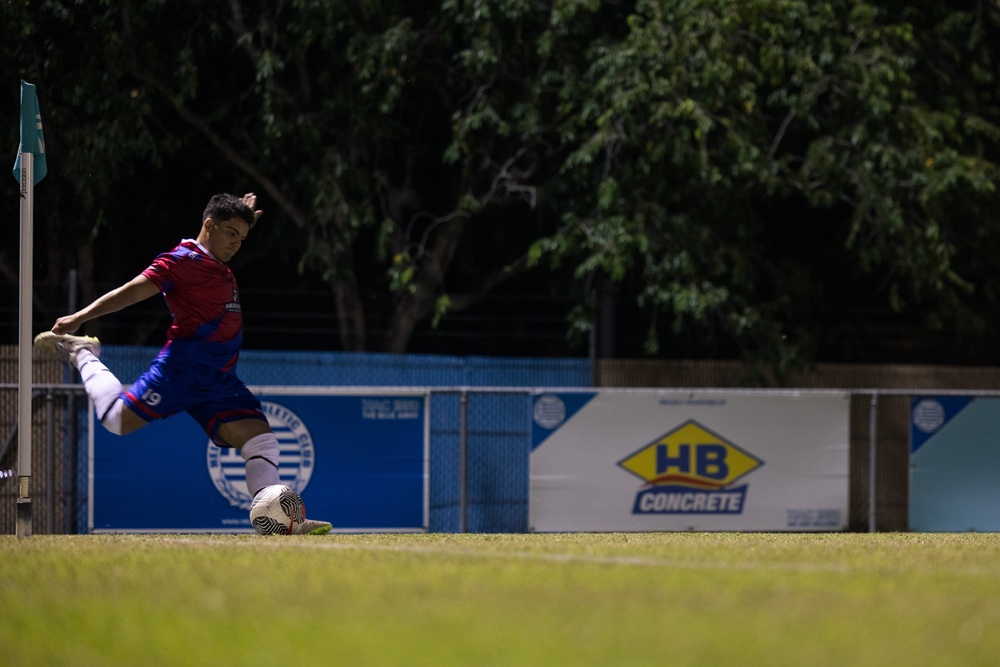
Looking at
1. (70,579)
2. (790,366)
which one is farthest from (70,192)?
(70,579)

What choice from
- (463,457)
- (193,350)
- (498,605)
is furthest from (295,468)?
(498,605)

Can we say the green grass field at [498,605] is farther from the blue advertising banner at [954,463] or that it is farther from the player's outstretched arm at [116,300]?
the blue advertising banner at [954,463]

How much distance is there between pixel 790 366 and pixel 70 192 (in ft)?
27.4

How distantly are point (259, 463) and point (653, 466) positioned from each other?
19.5 feet

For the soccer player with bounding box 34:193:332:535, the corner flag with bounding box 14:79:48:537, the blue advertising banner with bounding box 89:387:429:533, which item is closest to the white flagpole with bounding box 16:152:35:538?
the corner flag with bounding box 14:79:48:537

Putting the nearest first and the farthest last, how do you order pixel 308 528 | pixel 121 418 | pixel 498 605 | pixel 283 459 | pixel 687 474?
pixel 498 605 → pixel 121 418 → pixel 308 528 → pixel 283 459 → pixel 687 474

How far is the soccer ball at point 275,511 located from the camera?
6855 mm

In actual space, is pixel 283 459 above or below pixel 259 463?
below

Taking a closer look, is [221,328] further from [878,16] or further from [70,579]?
[878,16]

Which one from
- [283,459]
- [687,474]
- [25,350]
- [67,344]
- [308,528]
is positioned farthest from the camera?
[687,474]

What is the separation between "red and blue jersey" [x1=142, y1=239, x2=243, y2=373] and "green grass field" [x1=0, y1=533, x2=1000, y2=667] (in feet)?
3.99

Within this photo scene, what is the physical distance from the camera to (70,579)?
15.8 ft

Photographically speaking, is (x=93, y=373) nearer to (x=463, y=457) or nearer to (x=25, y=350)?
(x=25, y=350)

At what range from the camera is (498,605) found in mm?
4125
